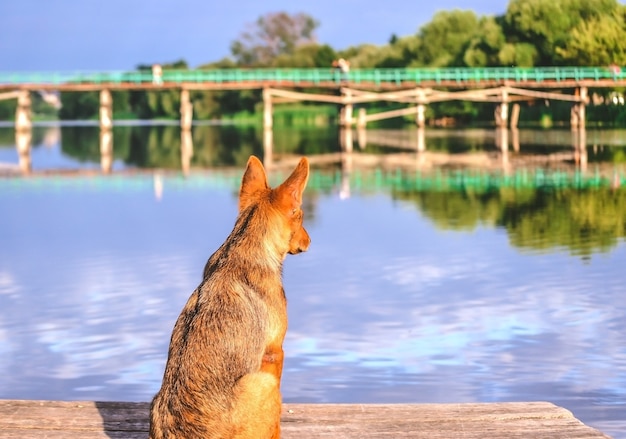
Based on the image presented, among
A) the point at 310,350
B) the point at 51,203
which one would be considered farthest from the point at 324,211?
the point at 310,350

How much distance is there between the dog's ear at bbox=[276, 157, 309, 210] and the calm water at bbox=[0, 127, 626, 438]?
10.5 ft

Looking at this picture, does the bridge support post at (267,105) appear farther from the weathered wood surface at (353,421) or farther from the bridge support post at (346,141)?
the weathered wood surface at (353,421)

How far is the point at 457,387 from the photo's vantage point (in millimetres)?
7895

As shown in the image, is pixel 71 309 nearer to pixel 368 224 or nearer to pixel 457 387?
pixel 457 387

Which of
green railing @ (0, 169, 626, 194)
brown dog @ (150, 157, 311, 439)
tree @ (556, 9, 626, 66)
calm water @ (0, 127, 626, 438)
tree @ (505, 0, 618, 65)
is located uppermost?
tree @ (505, 0, 618, 65)

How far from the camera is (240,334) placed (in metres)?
4.19

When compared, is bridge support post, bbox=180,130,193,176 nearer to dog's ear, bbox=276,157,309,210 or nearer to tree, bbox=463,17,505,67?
tree, bbox=463,17,505,67

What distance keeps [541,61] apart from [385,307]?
200 feet

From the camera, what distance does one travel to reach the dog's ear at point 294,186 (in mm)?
4316

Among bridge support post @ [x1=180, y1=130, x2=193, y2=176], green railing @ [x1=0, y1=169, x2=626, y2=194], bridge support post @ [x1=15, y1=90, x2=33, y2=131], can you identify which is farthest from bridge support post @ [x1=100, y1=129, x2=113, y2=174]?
bridge support post @ [x1=15, y1=90, x2=33, y2=131]

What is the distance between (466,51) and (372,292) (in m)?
63.7

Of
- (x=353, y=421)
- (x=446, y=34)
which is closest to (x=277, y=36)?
(x=446, y=34)

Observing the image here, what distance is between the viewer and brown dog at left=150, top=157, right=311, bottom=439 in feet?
13.5

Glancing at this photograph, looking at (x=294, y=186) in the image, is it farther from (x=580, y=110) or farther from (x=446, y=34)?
(x=446, y=34)
